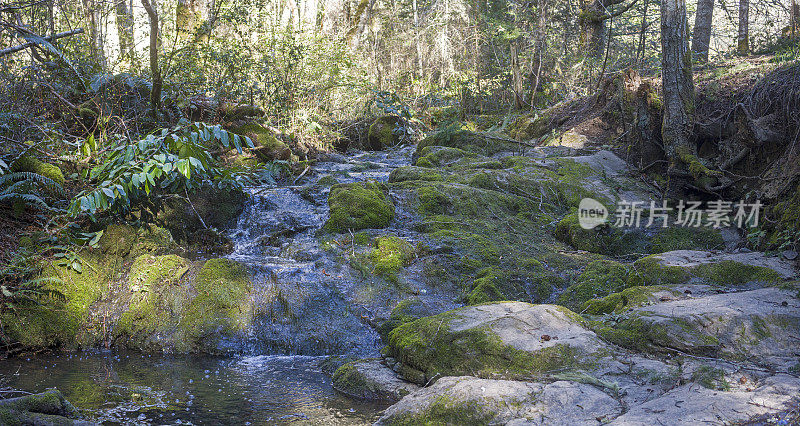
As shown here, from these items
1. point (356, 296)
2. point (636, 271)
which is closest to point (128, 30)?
point (356, 296)

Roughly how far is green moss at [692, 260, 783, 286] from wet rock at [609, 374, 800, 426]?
7.24ft

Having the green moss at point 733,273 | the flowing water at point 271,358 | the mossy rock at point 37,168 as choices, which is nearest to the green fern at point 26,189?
the mossy rock at point 37,168

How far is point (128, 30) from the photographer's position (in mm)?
12188

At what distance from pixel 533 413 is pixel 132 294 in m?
4.90

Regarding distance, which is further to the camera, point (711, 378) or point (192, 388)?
point (192, 388)

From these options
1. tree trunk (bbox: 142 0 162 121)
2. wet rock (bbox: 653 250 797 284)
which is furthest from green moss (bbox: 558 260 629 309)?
tree trunk (bbox: 142 0 162 121)

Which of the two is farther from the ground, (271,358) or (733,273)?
(733,273)

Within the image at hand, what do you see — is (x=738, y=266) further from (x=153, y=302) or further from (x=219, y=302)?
(x=153, y=302)

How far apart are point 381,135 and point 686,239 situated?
28.4ft

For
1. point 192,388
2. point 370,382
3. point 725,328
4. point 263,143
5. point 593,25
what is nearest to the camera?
point 725,328

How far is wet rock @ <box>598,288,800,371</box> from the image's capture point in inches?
146

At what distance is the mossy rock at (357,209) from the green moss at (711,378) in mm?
4886

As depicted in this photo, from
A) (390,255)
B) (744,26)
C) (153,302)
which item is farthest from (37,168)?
(744,26)

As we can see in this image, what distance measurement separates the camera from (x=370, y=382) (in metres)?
4.27
